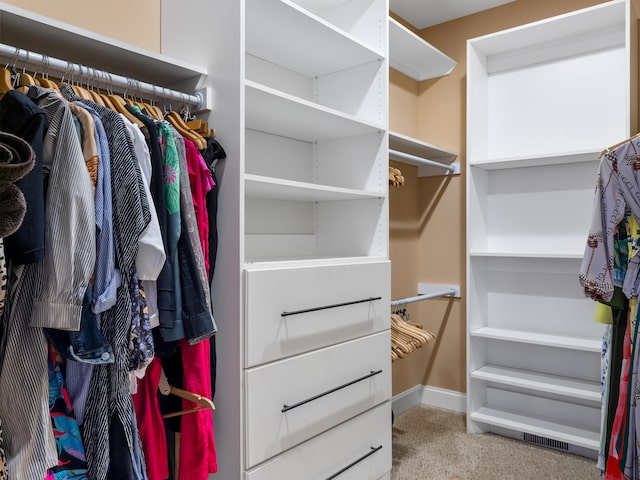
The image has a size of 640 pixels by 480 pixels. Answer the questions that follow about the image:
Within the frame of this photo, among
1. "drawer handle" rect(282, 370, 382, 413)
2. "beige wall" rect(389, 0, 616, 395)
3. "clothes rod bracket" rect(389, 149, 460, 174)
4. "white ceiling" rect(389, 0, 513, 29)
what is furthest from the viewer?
"beige wall" rect(389, 0, 616, 395)

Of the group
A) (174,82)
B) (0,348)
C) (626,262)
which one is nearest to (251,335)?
(0,348)

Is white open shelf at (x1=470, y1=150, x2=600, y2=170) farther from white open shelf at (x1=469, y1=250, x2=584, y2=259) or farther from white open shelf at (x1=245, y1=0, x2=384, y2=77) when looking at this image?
white open shelf at (x1=245, y1=0, x2=384, y2=77)

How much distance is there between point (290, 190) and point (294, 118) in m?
0.31

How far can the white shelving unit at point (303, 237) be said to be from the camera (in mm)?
1488

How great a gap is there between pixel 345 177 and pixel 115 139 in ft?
3.94

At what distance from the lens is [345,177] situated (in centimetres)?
222

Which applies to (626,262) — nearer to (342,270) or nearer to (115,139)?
(342,270)

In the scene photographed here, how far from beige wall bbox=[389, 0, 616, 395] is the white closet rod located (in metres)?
1.72

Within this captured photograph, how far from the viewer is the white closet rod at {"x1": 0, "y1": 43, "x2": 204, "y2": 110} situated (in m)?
1.15

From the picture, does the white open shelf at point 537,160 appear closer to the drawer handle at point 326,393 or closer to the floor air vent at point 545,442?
the drawer handle at point 326,393

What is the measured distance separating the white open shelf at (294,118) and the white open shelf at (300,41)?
0.29 meters

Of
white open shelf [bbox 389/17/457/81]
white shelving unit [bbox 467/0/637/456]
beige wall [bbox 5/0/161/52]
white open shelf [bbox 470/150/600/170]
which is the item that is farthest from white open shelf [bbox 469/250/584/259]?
beige wall [bbox 5/0/161/52]

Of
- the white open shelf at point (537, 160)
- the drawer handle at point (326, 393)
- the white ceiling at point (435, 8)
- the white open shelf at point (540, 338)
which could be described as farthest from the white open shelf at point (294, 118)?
the white open shelf at point (540, 338)

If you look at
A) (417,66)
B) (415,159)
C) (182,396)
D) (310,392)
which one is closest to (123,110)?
(182,396)
